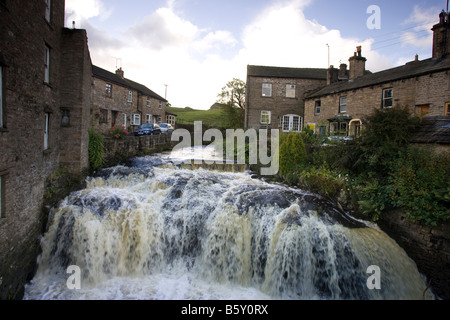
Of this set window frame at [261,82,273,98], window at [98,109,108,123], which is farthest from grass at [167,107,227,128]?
window at [98,109,108,123]

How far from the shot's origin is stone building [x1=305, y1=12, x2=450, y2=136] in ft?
52.4

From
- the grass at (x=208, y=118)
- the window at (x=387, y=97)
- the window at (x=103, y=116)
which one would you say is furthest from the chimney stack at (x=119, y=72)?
the window at (x=387, y=97)

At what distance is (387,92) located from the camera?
62.8 feet

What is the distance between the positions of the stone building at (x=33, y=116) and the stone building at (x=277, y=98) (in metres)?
20.3

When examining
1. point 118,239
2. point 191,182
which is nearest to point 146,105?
point 191,182

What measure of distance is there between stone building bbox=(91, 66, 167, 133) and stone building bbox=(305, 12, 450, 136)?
2167cm

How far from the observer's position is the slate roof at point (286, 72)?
94.7 ft

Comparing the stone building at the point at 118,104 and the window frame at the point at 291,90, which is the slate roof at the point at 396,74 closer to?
the window frame at the point at 291,90

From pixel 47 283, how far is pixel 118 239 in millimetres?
2236

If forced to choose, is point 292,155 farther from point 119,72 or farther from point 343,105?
point 119,72

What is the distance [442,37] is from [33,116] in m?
24.0

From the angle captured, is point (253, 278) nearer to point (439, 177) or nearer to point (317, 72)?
point (439, 177)

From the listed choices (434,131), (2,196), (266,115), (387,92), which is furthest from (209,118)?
(2,196)

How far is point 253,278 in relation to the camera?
761 cm
